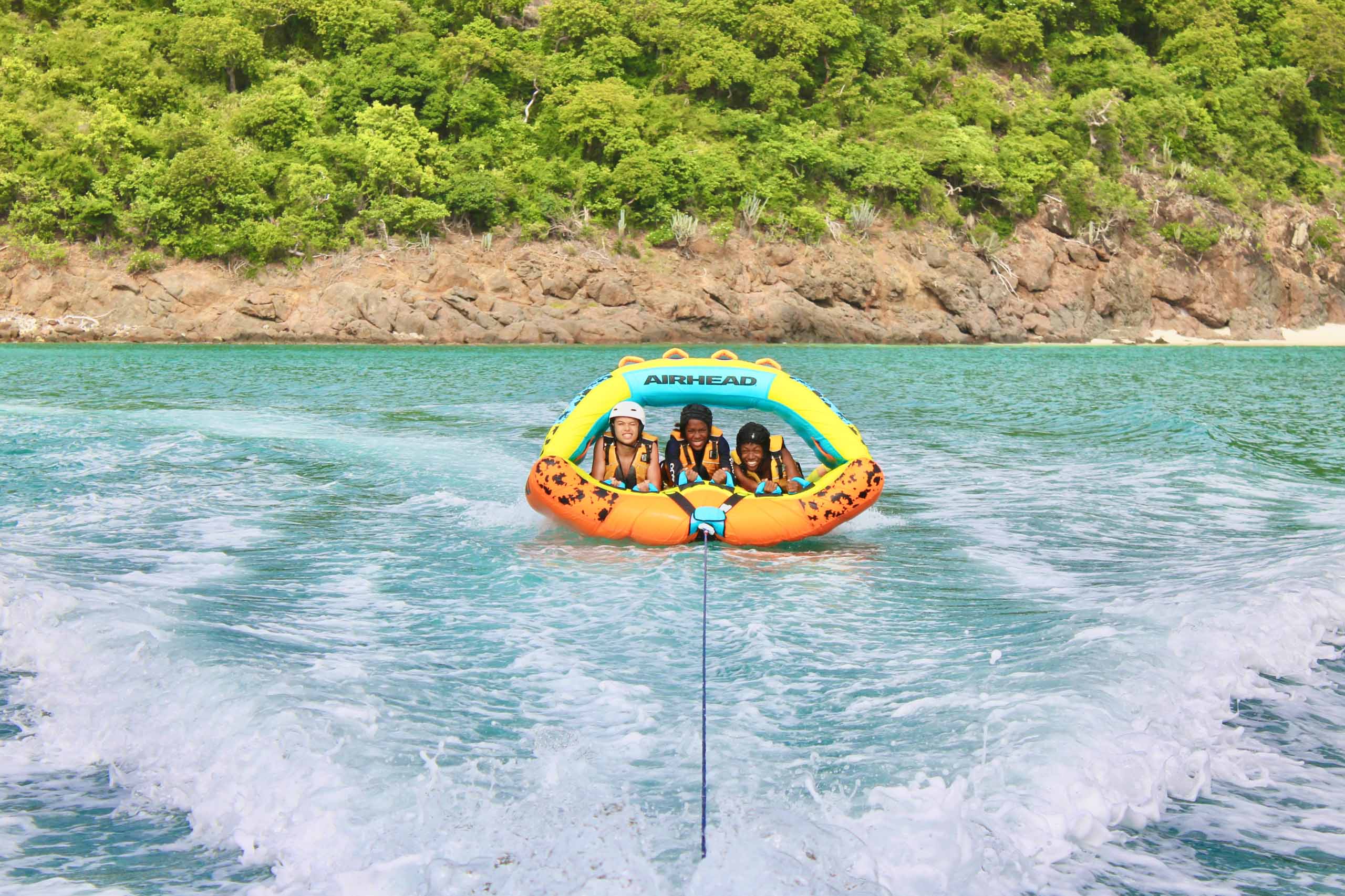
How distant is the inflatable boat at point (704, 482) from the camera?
652 centimetres

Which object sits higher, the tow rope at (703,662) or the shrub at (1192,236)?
the shrub at (1192,236)

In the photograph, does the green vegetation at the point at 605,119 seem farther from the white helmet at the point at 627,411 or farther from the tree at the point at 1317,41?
the white helmet at the point at 627,411

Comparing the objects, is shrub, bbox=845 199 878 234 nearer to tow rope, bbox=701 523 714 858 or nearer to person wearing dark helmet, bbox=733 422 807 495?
person wearing dark helmet, bbox=733 422 807 495

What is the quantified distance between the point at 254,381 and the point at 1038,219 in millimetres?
26930

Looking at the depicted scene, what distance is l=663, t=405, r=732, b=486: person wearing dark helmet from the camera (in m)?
7.36

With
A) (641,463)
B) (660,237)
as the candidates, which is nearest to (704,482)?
(641,463)

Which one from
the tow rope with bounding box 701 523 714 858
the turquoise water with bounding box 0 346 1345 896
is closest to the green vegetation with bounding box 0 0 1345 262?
the turquoise water with bounding box 0 346 1345 896

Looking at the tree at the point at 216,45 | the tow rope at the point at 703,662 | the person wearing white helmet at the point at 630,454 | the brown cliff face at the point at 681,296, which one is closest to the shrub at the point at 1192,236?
the brown cliff face at the point at 681,296

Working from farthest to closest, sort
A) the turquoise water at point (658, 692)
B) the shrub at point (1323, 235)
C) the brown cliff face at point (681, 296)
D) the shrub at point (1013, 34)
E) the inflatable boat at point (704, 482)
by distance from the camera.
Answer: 1. the shrub at point (1013, 34)
2. the shrub at point (1323, 235)
3. the brown cliff face at point (681, 296)
4. the inflatable boat at point (704, 482)
5. the turquoise water at point (658, 692)

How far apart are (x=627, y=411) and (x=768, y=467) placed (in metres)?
1.02

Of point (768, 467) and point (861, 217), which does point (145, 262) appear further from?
point (768, 467)

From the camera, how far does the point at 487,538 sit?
6828 mm

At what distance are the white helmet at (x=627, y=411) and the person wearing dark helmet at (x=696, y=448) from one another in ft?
0.97

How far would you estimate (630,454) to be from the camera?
286 inches
